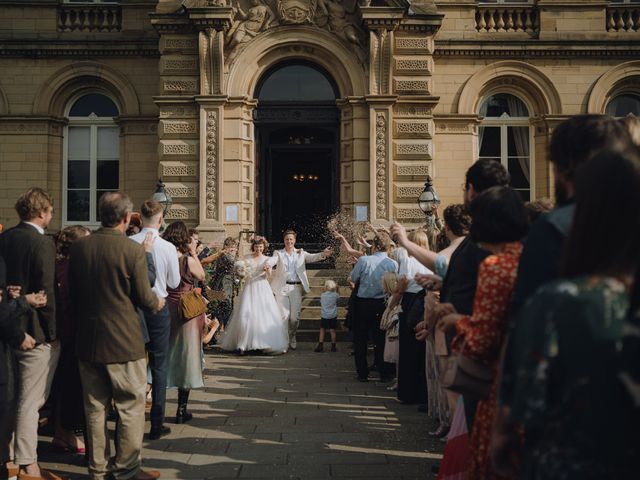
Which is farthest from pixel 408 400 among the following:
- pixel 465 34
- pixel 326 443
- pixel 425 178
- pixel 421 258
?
pixel 465 34

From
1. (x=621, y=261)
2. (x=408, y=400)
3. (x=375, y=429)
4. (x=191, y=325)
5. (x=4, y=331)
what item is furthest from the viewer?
(x=408, y=400)

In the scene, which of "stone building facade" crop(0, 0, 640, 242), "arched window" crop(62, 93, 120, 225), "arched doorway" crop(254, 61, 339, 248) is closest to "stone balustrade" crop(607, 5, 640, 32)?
"stone building facade" crop(0, 0, 640, 242)

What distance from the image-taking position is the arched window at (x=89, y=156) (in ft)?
58.2

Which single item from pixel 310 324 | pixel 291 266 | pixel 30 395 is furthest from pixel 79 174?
pixel 30 395

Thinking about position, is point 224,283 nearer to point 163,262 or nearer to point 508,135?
point 163,262

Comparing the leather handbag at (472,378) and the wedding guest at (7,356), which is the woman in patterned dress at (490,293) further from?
the wedding guest at (7,356)

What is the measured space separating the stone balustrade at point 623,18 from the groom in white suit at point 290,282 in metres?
10.5

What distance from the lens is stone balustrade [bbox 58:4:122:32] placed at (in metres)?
17.3

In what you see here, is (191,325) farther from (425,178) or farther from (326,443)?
(425,178)

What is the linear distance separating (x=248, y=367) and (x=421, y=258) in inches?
252

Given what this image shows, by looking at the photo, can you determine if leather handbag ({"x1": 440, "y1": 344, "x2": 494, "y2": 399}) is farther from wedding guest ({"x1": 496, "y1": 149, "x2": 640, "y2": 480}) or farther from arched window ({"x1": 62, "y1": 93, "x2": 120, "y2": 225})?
arched window ({"x1": 62, "y1": 93, "x2": 120, "y2": 225})

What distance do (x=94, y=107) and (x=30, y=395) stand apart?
13.8 m

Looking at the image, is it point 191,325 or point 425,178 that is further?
point 425,178

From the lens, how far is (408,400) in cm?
830
